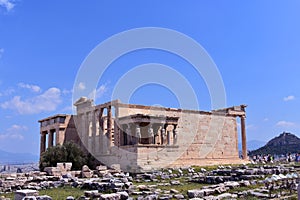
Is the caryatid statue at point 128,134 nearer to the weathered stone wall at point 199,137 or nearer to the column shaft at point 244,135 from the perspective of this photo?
the weathered stone wall at point 199,137

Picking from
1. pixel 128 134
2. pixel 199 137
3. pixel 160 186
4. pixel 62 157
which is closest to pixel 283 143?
pixel 199 137

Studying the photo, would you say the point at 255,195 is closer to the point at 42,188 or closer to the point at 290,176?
the point at 290,176

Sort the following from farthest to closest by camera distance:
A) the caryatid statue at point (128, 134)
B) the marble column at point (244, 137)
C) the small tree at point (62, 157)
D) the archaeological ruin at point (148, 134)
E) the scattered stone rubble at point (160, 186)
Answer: the marble column at point (244, 137), the caryatid statue at point (128, 134), the archaeological ruin at point (148, 134), the small tree at point (62, 157), the scattered stone rubble at point (160, 186)

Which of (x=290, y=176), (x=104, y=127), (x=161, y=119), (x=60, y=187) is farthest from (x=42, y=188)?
(x=104, y=127)

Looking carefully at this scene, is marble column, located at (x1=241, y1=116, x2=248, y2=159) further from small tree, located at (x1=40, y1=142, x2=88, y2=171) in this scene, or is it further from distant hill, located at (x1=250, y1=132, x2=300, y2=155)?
distant hill, located at (x1=250, y1=132, x2=300, y2=155)

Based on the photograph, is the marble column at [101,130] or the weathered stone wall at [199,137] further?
the marble column at [101,130]

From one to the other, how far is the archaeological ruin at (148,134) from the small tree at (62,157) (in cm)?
266

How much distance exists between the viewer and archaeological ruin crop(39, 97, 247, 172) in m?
24.2

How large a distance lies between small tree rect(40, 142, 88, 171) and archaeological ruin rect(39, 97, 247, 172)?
2.66 meters

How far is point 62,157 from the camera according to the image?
22.9 metres

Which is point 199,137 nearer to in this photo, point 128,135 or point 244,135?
point 244,135

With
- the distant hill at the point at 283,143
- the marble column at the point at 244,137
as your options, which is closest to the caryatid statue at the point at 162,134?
the marble column at the point at 244,137

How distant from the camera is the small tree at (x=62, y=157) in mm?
22812

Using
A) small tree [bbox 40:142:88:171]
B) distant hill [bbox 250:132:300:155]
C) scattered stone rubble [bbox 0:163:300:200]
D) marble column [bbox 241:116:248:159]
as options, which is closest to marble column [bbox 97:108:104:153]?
small tree [bbox 40:142:88:171]
